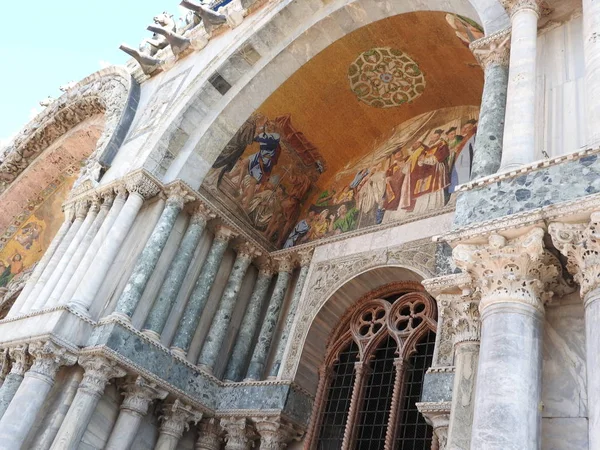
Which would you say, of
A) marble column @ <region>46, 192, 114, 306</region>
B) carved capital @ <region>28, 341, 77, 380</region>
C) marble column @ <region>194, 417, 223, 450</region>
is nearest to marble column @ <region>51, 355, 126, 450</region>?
carved capital @ <region>28, 341, 77, 380</region>

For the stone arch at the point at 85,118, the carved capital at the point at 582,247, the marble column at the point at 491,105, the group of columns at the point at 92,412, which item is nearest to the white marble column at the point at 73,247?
the stone arch at the point at 85,118

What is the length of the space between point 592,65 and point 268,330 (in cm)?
654

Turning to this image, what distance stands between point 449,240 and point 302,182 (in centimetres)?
738

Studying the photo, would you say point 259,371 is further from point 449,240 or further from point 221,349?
point 449,240

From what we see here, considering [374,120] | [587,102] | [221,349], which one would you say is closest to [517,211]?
[587,102]

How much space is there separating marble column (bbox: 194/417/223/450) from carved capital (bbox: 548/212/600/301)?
6331mm

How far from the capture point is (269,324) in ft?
33.0

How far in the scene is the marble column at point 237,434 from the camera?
8711mm

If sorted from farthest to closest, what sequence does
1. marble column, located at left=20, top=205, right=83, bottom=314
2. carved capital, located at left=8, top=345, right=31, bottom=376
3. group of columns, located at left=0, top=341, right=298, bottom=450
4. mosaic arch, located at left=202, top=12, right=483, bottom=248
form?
mosaic arch, located at left=202, top=12, right=483, bottom=248, marble column, located at left=20, top=205, right=83, bottom=314, carved capital, located at left=8, top=345, right=31, bottom=376, group of columns, located at left=0, top=341, right=298, bottom=450

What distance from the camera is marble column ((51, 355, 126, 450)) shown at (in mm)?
7430

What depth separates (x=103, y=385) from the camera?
26.0ft

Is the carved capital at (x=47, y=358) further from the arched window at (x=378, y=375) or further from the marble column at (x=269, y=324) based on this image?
the arched window at (x=378, y=375)

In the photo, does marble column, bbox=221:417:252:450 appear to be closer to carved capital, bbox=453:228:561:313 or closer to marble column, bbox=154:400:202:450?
marble column, bbox=154:400:202:450

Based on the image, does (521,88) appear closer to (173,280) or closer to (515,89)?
(515,89)
